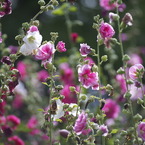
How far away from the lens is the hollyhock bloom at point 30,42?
175 cm

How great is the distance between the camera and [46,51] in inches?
68.9

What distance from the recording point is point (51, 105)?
175 cm

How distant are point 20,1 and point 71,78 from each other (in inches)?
226

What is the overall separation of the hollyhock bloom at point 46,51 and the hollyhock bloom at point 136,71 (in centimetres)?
30

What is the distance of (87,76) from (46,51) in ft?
0.53

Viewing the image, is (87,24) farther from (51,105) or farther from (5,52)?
(51,105)

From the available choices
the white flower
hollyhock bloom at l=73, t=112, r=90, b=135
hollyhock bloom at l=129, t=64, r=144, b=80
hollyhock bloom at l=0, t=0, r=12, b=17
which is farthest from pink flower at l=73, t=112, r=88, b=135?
hollyhock bloom at l=0, t=0, r=12, b=17

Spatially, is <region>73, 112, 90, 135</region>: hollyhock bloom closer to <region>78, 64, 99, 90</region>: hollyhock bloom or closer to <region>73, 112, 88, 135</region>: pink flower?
<region>73, 112, 88, 135</region>: pink flower

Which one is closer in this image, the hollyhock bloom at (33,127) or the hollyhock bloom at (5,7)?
the hollyhock bloom at (5,7)

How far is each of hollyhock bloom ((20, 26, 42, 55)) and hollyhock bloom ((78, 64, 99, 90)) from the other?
0.17 m

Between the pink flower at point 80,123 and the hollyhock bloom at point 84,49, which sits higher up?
the hollyhock bloom at point 84,49

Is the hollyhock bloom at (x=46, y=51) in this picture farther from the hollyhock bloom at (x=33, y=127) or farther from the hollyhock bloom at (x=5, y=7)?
the hollyhock bloom at (x=33, y=127)

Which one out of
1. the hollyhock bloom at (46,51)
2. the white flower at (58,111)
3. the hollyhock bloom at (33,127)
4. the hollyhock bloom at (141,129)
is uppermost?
the hollyhock bloom at (46,51)

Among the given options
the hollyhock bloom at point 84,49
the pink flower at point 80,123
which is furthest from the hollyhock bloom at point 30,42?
the pink flower at point 80,123
